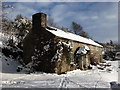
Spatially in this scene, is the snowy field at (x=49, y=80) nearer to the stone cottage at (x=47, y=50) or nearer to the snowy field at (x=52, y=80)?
the snowy field at (x=52, y=80)

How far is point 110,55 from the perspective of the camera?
53.3 metres

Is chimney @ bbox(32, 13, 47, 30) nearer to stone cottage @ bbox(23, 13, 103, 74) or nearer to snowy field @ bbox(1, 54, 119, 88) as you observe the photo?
stone cottage @ bbox(23, 13, 103, 74)

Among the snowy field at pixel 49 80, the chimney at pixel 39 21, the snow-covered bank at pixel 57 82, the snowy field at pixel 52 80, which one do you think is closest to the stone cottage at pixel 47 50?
the chimney at pixel 39 21

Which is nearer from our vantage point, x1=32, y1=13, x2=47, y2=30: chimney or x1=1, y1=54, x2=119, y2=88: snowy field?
x1=1, y1=54, x2=119, y2=88: snowy field

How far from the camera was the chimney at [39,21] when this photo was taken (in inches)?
953

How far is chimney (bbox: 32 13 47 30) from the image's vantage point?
24.2 meters

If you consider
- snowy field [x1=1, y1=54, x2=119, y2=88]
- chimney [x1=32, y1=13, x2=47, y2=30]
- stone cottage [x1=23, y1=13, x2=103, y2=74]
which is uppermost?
chimney [x1=32, y1=13, x2=47, y2=30]

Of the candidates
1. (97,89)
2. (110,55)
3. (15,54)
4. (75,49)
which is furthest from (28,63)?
(110,55)

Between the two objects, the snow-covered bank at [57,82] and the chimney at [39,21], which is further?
the chimney at [39,21]

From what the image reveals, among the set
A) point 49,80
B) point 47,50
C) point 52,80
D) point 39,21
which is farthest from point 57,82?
point 39,21

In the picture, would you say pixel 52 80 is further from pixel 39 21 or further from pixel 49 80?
pixel 39 21

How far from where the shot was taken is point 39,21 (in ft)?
79.8

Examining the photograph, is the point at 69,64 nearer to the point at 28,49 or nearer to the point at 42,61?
the point at 42,61

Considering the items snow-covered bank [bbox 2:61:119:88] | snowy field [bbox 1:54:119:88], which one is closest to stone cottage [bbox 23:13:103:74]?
snowy field [bbox 1:54:119:88]
